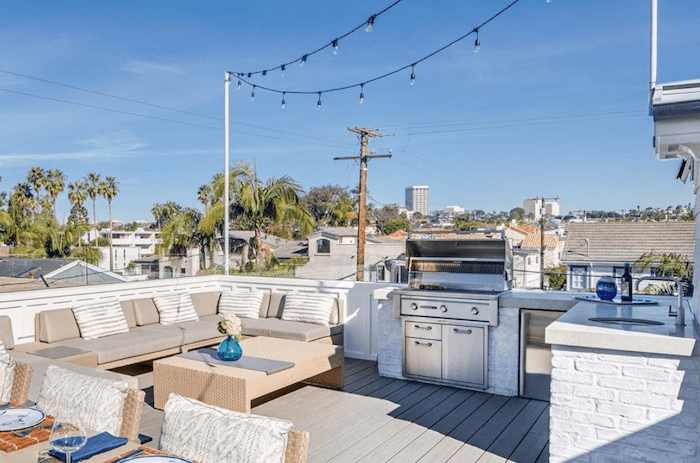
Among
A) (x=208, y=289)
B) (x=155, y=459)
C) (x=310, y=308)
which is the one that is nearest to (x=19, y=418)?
(x=155, y=459)

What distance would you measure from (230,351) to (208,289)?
2.77 m

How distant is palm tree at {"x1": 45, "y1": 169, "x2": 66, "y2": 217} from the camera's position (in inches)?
1246

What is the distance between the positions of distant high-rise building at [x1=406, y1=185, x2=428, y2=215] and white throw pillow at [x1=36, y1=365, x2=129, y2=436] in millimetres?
33597

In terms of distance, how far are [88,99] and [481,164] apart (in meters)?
23.5

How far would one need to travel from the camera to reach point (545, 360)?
4422 mm

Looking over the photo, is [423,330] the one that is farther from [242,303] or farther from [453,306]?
[242,303]

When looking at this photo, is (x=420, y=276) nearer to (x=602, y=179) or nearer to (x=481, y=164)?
(x=602, y=179)

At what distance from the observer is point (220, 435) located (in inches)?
65.2

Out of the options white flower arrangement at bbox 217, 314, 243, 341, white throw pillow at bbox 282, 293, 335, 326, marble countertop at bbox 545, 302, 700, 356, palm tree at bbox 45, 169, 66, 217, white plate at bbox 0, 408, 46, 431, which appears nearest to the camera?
white plate at bbox 0, 408, 46, 431

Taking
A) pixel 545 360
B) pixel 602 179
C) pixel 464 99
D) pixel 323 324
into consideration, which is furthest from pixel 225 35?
pixel 602 179

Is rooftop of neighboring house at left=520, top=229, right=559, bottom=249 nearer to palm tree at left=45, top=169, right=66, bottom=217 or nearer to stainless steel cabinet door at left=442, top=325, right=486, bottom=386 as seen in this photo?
stainless steel cabinet door at left=442, top=325, right=486, bottom=386

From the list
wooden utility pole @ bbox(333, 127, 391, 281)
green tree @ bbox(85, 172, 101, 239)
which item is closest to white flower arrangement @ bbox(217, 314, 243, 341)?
wooden utility pole @ bbox(333, 127, 391, 281)

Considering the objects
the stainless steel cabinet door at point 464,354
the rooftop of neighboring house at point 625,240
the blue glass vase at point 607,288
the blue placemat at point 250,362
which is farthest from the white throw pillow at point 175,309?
the rooftop of neighboring house at point 625,240

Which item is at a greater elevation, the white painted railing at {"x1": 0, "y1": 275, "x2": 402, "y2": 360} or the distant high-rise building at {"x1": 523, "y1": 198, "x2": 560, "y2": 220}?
the distant high-rise building at {"x1": 523, "y1": 198, "x2": 560, "y2": 220}
